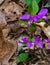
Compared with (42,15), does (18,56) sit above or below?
below

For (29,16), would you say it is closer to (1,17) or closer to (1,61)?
(1,61)

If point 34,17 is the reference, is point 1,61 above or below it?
below

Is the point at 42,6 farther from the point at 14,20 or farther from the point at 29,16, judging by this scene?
the point at 29,16

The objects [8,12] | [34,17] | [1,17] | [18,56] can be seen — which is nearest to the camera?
[34,17]

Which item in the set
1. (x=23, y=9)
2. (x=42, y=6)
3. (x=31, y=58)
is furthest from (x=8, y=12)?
(x=31, y=58)

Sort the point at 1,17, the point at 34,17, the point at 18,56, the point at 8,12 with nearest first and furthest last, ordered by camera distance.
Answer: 1. the point at 34,17
2. the point at 18,56
3. the point at 1,17
4. the point at 8,12

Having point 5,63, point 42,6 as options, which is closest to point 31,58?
point 5,63

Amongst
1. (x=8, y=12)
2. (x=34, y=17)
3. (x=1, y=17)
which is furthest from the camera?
(x=8, y=12)

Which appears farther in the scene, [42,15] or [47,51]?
[47,51]

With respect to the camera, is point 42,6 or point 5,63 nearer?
point 5,63
